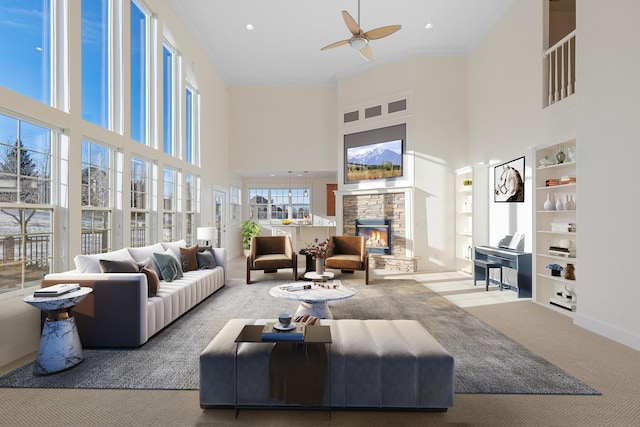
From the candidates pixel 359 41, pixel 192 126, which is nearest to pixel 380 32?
pixel 359 41

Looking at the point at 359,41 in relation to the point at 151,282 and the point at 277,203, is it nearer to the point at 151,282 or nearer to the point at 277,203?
the point at 151,282

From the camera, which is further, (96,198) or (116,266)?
(96,198)

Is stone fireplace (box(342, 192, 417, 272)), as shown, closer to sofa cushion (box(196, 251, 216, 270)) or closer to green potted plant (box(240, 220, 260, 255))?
green potted plant (box(240, 220, 260, 255))

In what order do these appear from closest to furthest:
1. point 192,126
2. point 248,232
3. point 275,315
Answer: point 275,315, point 192,126, point 248,232

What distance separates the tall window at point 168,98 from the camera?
251 inches

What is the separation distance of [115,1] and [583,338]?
23.6ft

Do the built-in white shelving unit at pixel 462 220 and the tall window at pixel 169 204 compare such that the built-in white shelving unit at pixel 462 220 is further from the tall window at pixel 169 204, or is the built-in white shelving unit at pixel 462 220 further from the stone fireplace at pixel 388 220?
the tall window at pixel 169 204

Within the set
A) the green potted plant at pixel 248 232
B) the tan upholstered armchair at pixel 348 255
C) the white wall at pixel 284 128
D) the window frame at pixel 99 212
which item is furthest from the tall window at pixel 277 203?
the window frame at pixel 99 212

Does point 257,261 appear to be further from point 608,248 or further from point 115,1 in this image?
point 608,248

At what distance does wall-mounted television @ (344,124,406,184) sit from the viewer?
27.3 ft

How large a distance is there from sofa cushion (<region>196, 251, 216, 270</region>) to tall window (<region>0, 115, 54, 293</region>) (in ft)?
6.96

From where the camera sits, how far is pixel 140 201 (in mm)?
5359

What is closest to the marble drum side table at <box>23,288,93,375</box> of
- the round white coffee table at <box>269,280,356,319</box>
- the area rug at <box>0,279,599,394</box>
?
the area rug at <box>0,279,599,394</box>

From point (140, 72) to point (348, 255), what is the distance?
16.4ft
